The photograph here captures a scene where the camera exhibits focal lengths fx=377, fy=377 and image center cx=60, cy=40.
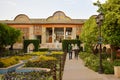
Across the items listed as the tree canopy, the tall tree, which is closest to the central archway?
the tall tree

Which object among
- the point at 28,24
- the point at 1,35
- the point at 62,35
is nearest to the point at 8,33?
the point at 1,35

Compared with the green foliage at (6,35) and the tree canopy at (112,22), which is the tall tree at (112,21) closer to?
the tree canopy at (112,22)

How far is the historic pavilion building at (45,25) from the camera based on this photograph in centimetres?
7788

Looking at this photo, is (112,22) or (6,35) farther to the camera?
(6,35)

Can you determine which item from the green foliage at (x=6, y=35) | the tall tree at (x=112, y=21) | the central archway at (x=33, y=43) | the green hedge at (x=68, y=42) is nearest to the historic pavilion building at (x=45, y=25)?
the green hedge at (x=68, y=42)

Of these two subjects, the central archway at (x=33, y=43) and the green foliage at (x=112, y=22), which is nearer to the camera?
the green foliage at (x=112, y=22)

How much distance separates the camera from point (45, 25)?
259 ft

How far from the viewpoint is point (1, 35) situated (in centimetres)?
5078

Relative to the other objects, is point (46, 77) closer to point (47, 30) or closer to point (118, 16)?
point (118, 16)

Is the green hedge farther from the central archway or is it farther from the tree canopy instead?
the tree canopy

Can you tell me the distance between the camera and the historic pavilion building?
77875 mm

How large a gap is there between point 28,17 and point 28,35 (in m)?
3.79

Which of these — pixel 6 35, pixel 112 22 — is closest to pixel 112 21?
pixel 112 22

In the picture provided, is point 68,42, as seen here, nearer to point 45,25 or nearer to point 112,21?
point 45,25
